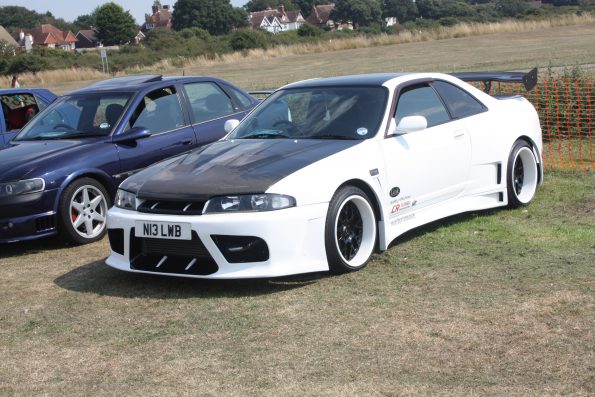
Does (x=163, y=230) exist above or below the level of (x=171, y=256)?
above

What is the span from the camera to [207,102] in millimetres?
10250

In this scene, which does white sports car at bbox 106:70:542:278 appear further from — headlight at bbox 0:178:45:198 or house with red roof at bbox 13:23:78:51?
house with red roof at bbox 13:23:78:51

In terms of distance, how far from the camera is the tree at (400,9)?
335 feet

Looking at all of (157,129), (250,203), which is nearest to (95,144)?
(157,129)

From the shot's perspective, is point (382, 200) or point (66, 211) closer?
point (382, 200)

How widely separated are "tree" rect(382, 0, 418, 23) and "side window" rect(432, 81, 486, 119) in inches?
3760

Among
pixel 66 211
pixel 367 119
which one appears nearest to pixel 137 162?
pixel 66 211

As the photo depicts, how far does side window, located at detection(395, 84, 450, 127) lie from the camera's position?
7.69 meters

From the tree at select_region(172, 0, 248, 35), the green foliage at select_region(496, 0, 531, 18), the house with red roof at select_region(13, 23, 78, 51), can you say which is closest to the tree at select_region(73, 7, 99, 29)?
the house with red roof at select_region(13, 23, 78, 51)

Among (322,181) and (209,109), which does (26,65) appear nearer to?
(209,109)

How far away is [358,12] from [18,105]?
305 feet

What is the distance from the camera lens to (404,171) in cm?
735

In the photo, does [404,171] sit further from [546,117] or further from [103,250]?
[546,117]

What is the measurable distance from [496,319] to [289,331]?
4.15ft
